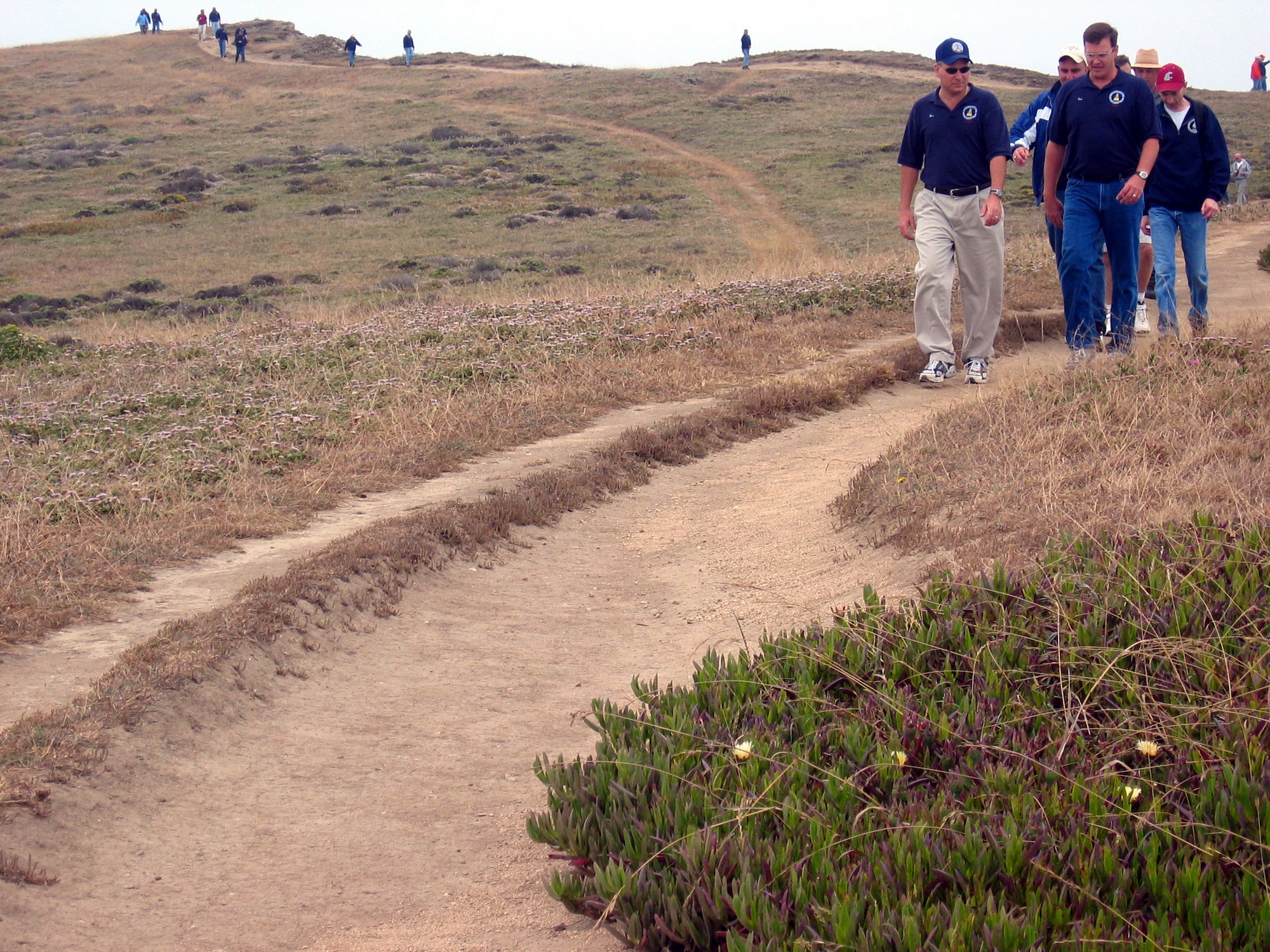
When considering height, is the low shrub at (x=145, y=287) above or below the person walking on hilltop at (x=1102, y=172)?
below

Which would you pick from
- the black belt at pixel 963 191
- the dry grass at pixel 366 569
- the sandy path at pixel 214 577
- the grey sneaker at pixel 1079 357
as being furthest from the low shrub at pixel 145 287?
the grey sneaker at pixel 1079 357

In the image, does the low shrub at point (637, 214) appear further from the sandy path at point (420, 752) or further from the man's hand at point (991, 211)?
the sandy path at point (420, 752)

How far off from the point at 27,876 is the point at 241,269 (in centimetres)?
2384

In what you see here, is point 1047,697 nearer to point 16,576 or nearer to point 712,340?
point 16,576

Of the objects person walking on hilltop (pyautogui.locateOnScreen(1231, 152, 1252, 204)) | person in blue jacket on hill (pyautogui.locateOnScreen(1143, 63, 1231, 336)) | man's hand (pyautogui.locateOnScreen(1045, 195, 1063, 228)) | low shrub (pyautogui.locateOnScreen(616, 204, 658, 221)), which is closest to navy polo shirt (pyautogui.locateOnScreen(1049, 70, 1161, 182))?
man's hand (pyautogui.locateOnScreen(1045, 195, 1063, 228))

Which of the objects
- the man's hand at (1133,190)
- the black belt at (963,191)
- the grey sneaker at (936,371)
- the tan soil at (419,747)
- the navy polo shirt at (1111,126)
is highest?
the navy polo shirt at (1111,126)

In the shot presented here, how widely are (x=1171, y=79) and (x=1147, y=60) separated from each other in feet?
1.95

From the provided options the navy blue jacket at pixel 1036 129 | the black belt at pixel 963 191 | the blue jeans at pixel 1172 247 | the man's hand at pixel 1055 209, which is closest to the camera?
the man's hand at pixel 1055 209

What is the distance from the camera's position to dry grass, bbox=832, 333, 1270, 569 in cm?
439

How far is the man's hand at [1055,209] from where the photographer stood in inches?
300

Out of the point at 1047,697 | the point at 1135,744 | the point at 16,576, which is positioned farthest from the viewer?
the point at 16,576

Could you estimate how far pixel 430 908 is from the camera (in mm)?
3023

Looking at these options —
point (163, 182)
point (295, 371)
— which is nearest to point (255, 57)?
point (163, 182)

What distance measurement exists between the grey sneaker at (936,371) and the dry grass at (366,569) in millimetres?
347
